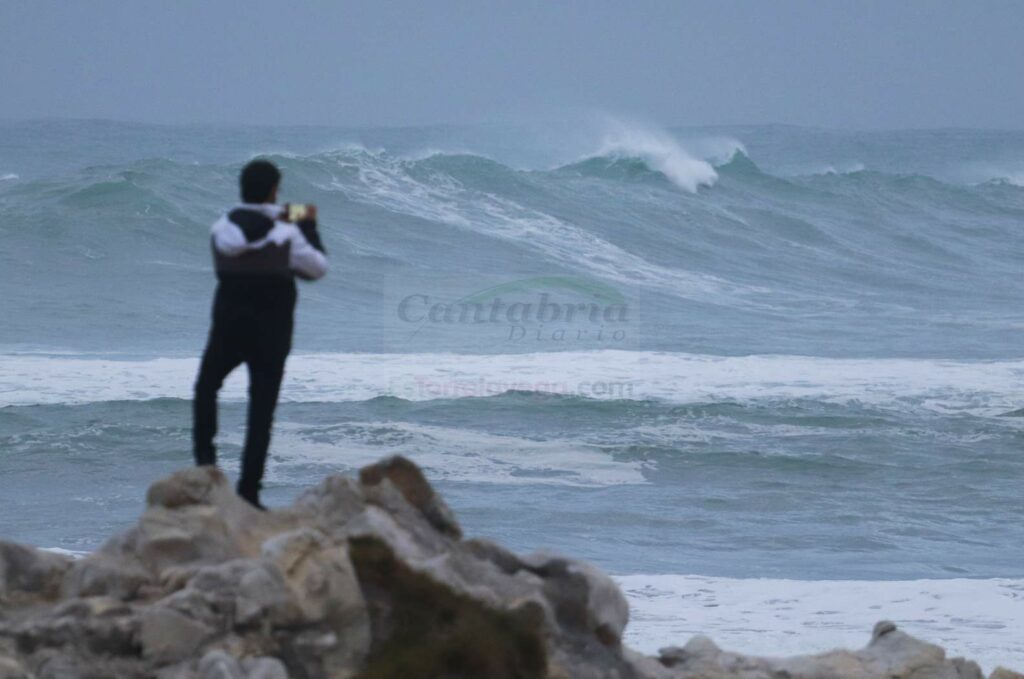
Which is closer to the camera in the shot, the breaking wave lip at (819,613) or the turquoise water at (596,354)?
the breaking wave lip at (819,613)

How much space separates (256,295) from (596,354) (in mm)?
13387

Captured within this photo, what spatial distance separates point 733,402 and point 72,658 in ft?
38.1

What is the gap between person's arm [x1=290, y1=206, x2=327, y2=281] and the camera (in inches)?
181

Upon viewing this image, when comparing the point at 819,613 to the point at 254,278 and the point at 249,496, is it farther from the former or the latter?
the point at 254,278

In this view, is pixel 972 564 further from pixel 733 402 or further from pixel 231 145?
pixel 231 145

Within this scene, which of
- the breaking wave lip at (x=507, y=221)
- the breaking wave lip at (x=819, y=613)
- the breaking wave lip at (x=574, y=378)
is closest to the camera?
the breaking wave lip at (x=819, y=613)

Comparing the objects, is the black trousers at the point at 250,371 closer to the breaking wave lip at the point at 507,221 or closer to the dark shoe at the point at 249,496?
the dark shoe at the point at 249,496

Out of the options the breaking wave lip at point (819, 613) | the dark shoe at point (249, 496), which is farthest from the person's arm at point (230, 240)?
the breaking wave lip at point (819, 613)

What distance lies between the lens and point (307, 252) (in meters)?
4.60

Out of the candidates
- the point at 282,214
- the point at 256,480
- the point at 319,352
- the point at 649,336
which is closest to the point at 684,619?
the point at 256,480

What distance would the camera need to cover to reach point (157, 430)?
13.1 metres

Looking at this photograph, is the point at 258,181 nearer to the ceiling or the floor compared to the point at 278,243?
nearer to the ceiling

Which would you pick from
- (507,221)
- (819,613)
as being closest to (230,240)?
(819,613)

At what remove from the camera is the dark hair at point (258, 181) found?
15.5 ft
